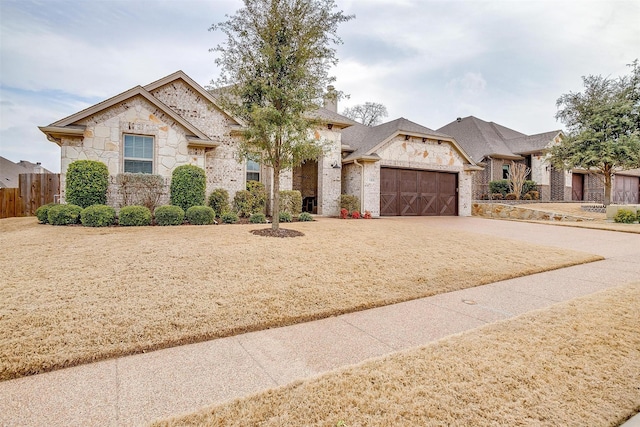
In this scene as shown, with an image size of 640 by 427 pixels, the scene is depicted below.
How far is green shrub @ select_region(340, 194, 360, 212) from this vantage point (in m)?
15.7

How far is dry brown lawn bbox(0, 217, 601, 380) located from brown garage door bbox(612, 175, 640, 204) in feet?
98.6

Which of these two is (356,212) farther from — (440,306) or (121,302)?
(121,302)

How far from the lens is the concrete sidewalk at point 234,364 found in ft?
7.22

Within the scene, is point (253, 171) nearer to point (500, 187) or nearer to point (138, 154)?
point (138, 154)

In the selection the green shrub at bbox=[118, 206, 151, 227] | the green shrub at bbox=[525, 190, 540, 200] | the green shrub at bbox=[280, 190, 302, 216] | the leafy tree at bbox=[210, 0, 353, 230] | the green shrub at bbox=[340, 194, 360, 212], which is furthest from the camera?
the green shrub at bbox=[525, 190, 540, 200]

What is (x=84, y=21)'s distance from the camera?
9555 millimetres

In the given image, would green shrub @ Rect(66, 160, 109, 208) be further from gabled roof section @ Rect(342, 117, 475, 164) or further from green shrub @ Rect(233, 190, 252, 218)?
gabled roof section @ Rect(342, 117, 475, 164)

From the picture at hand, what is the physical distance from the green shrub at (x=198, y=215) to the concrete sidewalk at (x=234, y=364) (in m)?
7.70

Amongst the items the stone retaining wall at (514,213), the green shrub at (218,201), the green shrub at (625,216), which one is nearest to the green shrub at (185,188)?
the green shrub at (218,201)

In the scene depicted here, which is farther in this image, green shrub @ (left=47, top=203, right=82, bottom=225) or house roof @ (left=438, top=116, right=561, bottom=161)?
house roof @ (left=438, top=116, right=561, bottom=161)

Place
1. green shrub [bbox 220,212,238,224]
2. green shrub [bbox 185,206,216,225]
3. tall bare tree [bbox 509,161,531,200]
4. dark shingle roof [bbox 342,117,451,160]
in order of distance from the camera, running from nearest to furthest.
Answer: green shrub [bbox 185,206,216,225], green shrub [bbox 220,212,238,224], dark shingle roof [bbox 342,117,451,160], tall bare tree [bbox 509,161,531,200]

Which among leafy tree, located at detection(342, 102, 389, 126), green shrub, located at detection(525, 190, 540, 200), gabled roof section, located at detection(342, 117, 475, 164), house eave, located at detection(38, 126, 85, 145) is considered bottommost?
green shrub, located at detection(525, 190, 540, 200)

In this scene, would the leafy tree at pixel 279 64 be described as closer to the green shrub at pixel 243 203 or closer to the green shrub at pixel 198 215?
the green shrub at pixel 198 215

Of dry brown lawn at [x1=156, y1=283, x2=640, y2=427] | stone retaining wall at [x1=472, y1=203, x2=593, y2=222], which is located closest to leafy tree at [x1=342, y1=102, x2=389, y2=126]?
stone retaining wall at [x1=472, y1=203, x2=593, y2=222]
